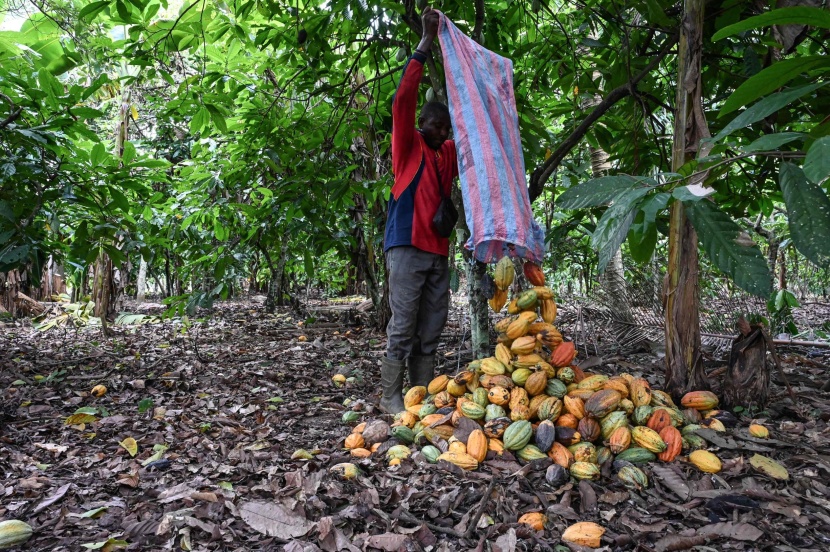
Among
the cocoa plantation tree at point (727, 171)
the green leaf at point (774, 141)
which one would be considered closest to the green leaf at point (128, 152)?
the cocoa plantation tree at point (727, 171)

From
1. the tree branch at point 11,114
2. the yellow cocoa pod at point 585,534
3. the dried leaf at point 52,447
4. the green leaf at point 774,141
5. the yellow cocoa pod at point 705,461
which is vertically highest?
the tree branch at point 11,114

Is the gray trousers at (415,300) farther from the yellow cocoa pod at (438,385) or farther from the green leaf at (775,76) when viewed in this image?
the green leaf at (775,76)

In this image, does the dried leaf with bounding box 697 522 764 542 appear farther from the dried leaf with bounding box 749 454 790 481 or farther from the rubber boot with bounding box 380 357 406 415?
the rubber boot with bounding box 380 357 406 415

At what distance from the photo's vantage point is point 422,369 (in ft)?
8.86

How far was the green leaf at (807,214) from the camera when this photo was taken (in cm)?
92

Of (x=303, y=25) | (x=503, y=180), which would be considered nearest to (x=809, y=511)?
(x=503, y=180)

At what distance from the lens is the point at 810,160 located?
807 mm

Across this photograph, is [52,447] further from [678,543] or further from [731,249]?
[731,249]

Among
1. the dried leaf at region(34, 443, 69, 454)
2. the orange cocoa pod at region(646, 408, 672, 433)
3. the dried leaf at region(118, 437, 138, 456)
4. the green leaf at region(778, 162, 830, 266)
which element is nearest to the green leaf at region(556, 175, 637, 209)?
the green leaf at region(778, 162, 830, 266)

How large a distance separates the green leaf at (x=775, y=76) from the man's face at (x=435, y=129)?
1.57 m

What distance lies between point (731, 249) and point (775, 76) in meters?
0.35

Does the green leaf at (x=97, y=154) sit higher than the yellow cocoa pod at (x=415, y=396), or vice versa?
the green leaf at (x=97, y=154)

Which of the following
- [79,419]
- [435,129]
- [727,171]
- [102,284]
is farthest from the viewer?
[102,284]

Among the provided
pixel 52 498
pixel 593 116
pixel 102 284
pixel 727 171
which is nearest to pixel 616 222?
pixel 727 171
